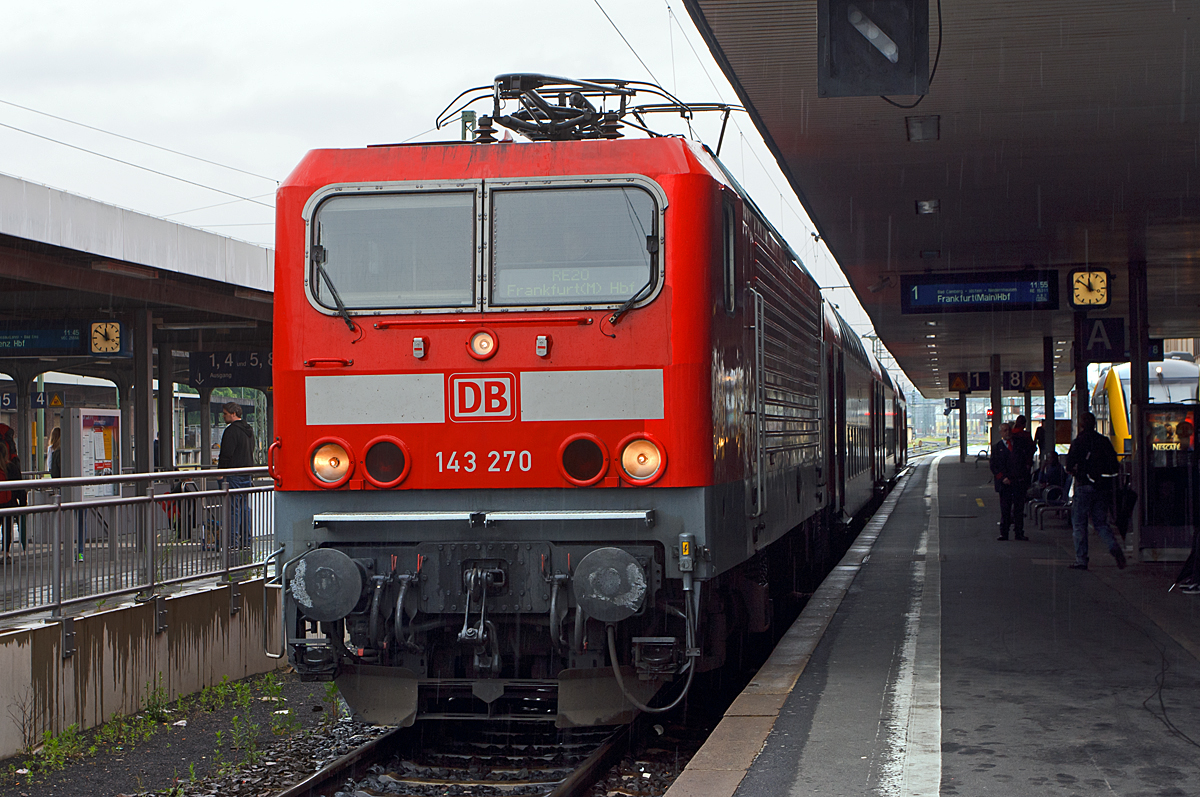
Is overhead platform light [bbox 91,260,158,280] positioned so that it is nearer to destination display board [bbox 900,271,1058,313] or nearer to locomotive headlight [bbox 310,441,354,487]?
destination display board [bbox 900,271,1058,313]

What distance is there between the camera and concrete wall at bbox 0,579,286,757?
7.09 meters

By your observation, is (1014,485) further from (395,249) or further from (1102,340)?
(395,249)

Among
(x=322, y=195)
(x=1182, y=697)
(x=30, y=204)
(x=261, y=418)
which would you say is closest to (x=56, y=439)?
(x=30, y=204)

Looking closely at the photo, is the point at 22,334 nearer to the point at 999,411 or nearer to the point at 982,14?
the point at 982,14

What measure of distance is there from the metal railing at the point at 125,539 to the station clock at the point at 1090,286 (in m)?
10.8

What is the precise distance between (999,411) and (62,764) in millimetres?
36409

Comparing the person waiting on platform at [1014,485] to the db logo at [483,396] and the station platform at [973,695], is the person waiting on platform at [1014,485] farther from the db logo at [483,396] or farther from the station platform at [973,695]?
the db logo at [483,396]

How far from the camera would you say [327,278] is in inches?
263

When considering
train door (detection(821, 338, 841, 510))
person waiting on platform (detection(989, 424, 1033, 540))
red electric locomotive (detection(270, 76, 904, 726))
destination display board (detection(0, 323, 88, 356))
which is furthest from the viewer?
destination display board (detection(0, 323, 88, 356))

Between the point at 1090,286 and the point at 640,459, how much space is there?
1172 centimetres

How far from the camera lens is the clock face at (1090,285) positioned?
635 inches

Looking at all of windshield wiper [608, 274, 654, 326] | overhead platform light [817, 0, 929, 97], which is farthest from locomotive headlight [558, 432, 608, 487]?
overhead platform light [817, 0, 929, 97]

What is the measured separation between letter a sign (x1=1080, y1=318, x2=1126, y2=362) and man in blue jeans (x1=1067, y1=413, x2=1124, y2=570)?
20.9ft

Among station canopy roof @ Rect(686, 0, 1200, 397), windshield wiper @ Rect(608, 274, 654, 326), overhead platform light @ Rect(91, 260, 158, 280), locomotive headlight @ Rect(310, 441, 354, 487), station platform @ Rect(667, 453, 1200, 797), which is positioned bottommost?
station platform @ Rect(667, 453, 1200, 797)
